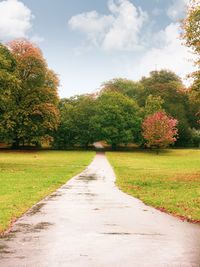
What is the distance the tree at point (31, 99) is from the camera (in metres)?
77.8

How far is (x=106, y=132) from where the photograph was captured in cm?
8488

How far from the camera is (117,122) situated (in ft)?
285

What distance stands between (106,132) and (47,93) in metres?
14.4

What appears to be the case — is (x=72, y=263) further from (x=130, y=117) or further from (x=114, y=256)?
(x=130, y=117)

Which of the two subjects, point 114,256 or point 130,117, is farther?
point 130,117

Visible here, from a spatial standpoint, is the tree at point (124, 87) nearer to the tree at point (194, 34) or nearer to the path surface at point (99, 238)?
the tree at point (194, 34)

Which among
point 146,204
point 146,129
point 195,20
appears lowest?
point 146,204

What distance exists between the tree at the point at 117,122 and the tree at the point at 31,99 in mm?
11015

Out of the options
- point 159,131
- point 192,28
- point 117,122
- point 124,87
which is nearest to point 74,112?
point 117,122

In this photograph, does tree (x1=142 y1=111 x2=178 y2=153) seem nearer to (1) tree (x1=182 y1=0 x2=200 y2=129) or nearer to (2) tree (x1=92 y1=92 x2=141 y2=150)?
(2) tree (x1=92 y1=92 x2=141 y2=150)

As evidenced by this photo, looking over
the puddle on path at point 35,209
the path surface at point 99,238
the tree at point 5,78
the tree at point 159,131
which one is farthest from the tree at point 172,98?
the path surface at point 99,238

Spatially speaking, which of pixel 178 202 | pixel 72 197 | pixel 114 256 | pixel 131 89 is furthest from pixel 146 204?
pixel 131 89

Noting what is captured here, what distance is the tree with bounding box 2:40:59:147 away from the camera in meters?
77.8

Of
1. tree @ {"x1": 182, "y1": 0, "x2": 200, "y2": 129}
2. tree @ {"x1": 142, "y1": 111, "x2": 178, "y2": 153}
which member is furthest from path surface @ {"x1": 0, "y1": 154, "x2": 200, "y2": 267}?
tree @ {"x1": 142, "y1": 111, "x2": 178, "y2": 153}
